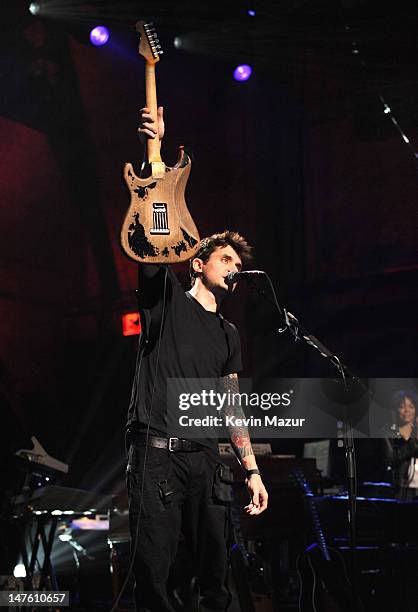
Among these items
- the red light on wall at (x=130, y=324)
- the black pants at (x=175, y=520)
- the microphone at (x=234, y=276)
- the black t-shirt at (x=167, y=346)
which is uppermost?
the red light on wall at (x=130, y=324)

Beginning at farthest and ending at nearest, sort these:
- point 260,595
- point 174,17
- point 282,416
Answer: point 174,17, point 282,416, point 260,595

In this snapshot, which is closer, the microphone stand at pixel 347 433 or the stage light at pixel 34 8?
the microphone stand at pixel 347 433

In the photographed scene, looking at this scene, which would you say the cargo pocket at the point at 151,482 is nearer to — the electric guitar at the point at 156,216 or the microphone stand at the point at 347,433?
the electric guitar at the point at 156,216

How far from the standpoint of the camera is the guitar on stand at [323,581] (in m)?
4.95

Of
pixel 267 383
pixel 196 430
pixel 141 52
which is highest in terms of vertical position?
pixel 141 52

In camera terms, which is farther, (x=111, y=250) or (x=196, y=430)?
(x=111, y=250)

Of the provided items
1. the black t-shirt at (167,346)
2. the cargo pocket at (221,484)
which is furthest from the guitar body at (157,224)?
the cargo pocket at (221,484)

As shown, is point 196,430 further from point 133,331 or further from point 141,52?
point 133,331

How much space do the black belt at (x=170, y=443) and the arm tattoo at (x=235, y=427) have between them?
381 millimetres

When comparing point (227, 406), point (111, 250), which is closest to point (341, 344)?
point (111, 250)

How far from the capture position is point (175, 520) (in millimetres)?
3254

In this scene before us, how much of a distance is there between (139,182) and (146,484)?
1.22 meters

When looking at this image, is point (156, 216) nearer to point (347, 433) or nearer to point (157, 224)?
point (157, 224)

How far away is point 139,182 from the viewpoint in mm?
3354
